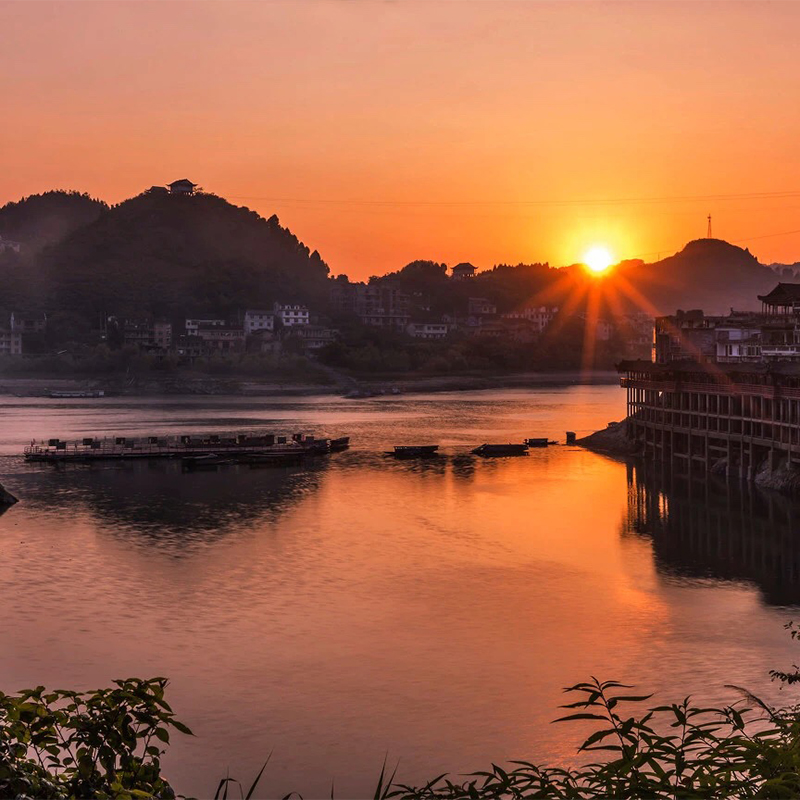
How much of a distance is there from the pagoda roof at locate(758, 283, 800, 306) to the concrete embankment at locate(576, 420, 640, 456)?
15.5 metres

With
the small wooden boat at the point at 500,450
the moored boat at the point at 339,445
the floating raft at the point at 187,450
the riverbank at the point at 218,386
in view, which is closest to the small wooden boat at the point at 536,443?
the small wooden boat at the point at 500,450

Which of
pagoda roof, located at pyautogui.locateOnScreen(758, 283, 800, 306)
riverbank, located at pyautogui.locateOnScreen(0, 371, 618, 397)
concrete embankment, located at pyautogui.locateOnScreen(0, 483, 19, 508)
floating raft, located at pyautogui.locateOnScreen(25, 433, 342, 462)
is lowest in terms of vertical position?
concrete embankment, located at pyautogui.locateOnScreen(0, 483, 19, 508)

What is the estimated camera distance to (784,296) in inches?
3054

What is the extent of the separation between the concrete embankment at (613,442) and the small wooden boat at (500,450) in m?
6.65

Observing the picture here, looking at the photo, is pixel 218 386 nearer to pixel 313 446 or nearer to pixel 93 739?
pixel 313 446

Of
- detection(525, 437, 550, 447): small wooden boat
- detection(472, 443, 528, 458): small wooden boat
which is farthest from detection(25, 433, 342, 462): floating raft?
detection(525, 437, 550, 447): small wooden boat

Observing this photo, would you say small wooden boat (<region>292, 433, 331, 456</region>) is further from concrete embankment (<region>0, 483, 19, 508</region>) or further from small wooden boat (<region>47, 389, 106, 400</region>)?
small wooden boat (<region>47, 389, 106, 400</region>)

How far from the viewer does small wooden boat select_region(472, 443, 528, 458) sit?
3391 inches

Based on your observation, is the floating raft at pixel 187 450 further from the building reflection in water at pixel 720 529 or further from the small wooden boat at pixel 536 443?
the building reflection in water at pixel 720 529

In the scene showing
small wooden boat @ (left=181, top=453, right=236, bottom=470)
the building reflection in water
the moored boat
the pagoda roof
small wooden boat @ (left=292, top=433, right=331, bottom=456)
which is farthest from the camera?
the moored boat

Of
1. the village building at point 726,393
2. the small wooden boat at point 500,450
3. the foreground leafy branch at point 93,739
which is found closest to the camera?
the foreground leafy branch at point 93,739

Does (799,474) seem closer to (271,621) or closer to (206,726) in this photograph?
(271,621)

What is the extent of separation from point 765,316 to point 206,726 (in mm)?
69324

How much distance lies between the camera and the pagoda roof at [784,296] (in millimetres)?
76625
